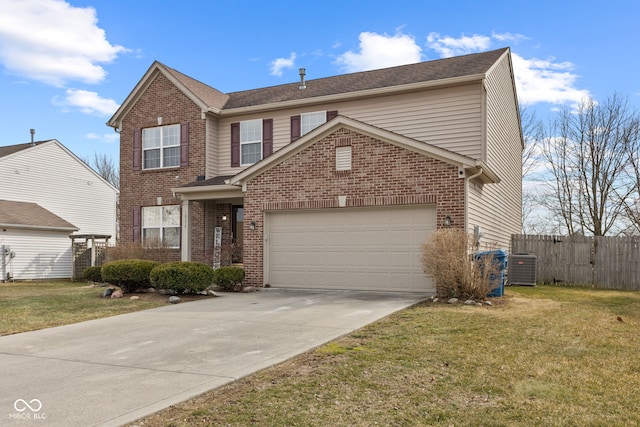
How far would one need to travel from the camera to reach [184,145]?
19.1m

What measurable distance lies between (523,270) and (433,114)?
6.01 meters

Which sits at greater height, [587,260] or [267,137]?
[267,137]

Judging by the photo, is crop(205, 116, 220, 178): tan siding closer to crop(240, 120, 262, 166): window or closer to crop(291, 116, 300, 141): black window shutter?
crop(240, 120, 262, 166): window

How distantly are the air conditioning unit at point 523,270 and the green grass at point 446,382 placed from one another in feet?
28.8

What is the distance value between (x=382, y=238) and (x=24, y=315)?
26.8ft

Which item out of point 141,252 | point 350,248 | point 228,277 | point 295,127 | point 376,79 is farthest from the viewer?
point 295,127

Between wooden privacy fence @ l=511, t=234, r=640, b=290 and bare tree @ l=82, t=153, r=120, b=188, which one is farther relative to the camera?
bare tree @ l=82, t=153, r=120, b=188

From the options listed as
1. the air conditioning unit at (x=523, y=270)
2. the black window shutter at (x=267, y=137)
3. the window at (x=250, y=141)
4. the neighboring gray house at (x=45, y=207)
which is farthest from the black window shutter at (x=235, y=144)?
the neighboring gray house at (x=45, y=207)

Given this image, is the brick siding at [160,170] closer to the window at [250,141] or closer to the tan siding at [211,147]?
the tan siding at [211,147]

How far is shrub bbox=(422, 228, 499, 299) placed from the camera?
1104 centimetres

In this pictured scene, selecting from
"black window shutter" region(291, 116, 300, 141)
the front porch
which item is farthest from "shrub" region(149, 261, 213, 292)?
"black window shutter" region(291, 116, 300, 141)

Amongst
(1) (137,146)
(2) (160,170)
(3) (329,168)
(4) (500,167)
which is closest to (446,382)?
(3) (329,168)

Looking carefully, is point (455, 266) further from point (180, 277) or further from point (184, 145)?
point (184, 145)

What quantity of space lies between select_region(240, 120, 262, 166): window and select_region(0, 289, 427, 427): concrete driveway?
26.6 ft
